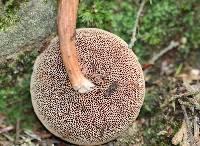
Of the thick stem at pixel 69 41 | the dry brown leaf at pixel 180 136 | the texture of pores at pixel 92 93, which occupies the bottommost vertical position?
the dry brown leaf at pixel 180 136

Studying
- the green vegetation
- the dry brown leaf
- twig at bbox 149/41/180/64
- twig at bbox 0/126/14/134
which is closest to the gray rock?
the green vegetation

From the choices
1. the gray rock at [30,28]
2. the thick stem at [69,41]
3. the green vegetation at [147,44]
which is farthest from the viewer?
the green vegetation at [147,44]

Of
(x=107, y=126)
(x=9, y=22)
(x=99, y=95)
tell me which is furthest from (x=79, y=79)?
(x=9, y=22)

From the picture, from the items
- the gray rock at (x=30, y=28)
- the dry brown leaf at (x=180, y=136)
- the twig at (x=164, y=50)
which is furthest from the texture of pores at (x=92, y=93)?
the twig at (x=164, y=50)

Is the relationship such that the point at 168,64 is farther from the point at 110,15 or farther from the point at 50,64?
the point at 50,64

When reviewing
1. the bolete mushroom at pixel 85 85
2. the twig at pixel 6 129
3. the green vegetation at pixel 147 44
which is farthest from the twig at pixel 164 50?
the twig at pixel 6 129

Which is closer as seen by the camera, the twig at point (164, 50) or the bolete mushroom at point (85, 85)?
the bolete mushroom at point (85, 85)

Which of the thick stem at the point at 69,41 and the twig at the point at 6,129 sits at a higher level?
the thick stem at the point at 69,41

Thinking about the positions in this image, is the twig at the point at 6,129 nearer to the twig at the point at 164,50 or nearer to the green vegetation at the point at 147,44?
the green vegetation at the point at 147,44

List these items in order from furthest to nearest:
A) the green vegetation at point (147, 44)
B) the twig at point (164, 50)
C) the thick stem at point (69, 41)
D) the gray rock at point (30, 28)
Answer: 1. the twig at point (164, 50)
2. the green vegetation at point (147, 44)
3. the gray rock at point (30, 28)
4. the thick stem at point (69, 41)
